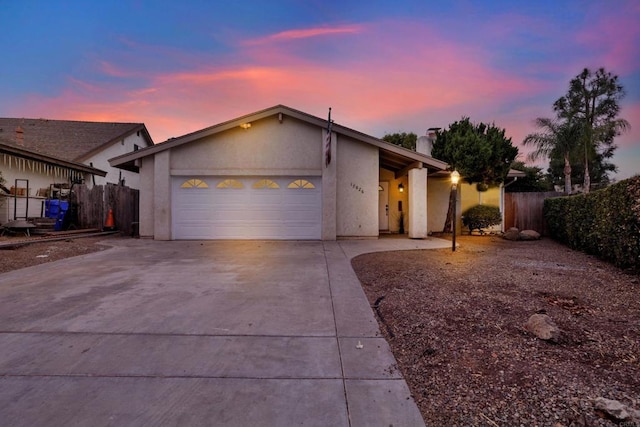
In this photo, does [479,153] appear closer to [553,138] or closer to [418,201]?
[418,201]

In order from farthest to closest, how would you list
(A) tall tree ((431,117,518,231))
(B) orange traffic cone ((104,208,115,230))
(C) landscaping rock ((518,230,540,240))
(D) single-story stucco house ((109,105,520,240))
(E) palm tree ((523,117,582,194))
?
(E) palm tree ((523,117,582,194)) < (B) orange traffic cone ((104,208,115,230)) < (A) tall tree ((431,117,518,231)) < (C) landscaping rock ((518,230,540,240)) < (D) single-story stucco house ((109,105,520,240))

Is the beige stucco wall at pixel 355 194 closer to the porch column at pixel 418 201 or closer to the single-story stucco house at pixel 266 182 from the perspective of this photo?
the single-story stucco house at pixel 266 182

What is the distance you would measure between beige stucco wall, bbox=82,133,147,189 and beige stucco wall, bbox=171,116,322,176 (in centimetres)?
1006

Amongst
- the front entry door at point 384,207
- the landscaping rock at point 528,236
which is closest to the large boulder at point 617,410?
the landscaping rock at point 528,236

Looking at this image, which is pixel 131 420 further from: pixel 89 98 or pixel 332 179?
pixel 89 98

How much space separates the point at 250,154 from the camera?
1137 cm

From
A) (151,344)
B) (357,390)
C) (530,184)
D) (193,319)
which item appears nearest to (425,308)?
(357,390)

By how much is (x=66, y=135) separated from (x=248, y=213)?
15.4 meters

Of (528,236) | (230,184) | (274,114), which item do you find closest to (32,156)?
(230,184)

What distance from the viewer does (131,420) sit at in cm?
201

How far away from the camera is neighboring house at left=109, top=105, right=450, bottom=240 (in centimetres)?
1125

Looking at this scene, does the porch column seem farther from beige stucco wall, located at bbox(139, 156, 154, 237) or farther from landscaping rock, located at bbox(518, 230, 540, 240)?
beige stucco wall, located at bbox(139, 156, 154, 237)

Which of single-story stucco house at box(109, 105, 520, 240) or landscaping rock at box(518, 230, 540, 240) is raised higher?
single-story stucco house at box(109, 105, 520, 240)

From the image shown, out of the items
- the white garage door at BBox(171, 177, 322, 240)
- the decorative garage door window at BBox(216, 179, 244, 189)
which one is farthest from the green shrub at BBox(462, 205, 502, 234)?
the decorative garage door window at BBox(216, 179, 244, 189)
